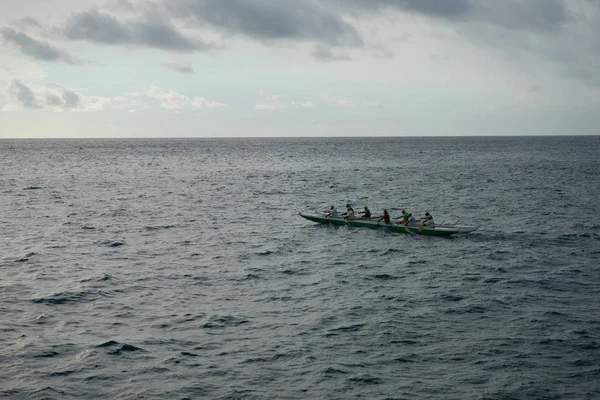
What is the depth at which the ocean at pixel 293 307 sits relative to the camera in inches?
658

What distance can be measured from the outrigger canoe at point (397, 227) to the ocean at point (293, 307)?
0.58m

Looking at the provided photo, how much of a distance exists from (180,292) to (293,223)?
68.3 feet

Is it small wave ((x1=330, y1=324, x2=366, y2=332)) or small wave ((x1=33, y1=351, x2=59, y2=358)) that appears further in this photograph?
small wave ((x1=330, y1=324, x2=366, y2=332))

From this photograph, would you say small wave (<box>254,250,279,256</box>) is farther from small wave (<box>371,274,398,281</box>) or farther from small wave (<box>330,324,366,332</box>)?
small wave (<box>330,324,366,332</box>)

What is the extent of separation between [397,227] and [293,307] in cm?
1781

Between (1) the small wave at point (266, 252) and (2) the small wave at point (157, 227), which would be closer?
(1) the small wave at point (266, 252)

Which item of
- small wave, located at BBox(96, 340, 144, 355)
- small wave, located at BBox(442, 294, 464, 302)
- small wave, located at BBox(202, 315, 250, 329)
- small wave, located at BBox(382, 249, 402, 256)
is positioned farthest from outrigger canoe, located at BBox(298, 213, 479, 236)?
small wave, located at BBox(96, 340, 144, 355)

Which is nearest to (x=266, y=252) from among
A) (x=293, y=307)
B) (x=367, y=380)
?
(x=293, y=307)

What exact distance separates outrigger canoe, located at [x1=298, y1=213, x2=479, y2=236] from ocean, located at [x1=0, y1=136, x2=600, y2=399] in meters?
0.58

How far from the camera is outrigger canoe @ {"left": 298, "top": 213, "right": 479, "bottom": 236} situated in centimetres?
3725

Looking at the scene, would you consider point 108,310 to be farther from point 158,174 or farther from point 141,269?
point 158,174

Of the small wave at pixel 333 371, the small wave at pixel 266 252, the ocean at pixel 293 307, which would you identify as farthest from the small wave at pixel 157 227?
the small wave at pixel 333 371

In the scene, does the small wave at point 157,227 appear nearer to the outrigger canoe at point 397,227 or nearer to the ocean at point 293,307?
the ocean at point 293,307

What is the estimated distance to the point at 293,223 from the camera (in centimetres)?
4572
